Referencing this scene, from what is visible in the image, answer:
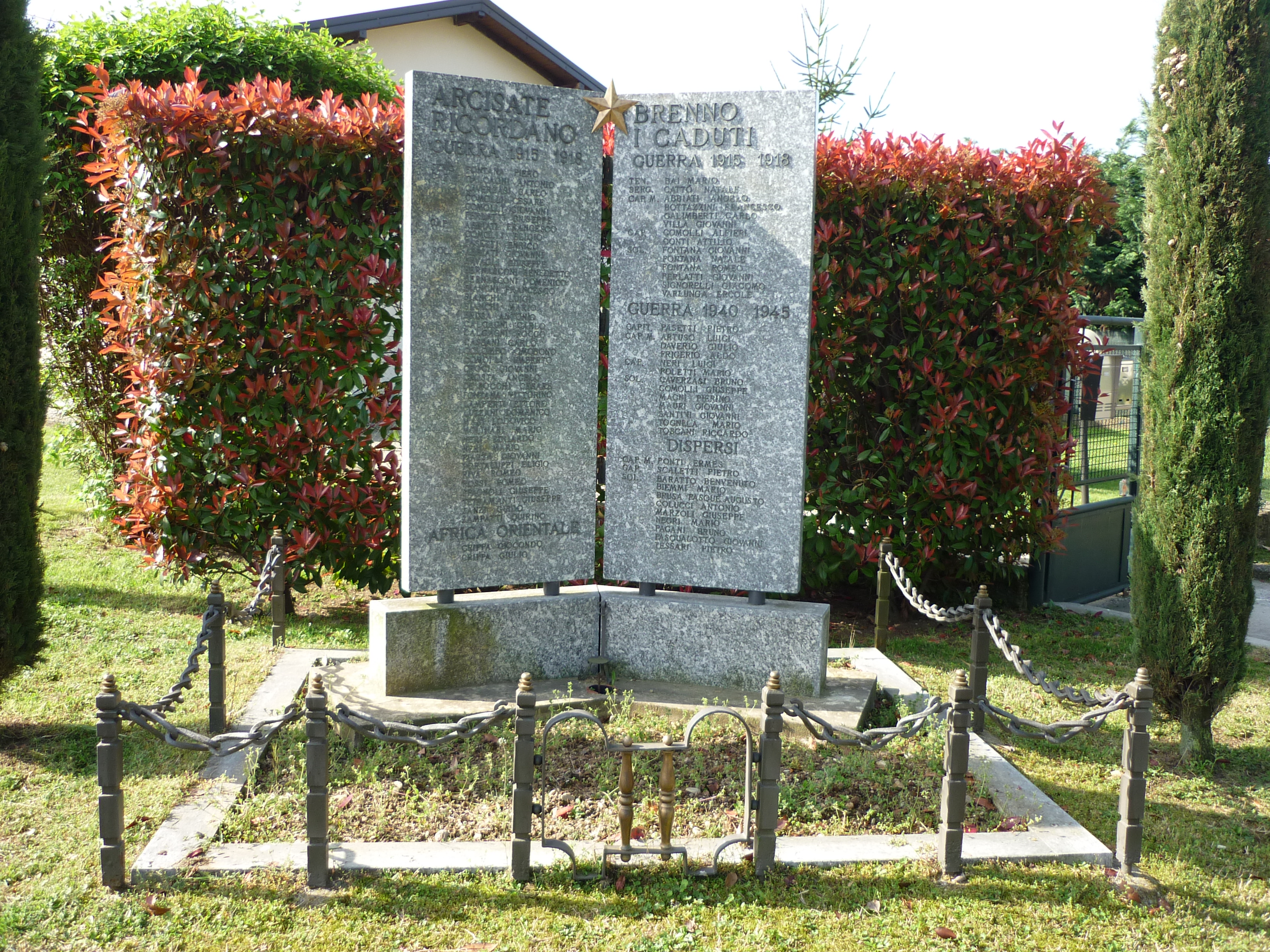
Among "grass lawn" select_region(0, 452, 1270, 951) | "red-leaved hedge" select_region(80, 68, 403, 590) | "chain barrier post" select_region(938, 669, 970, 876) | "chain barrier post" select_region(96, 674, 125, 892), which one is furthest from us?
"red-leaved hedge" select_region(80, 68, 403, 590)

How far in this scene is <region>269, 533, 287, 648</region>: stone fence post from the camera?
7184 millimetres

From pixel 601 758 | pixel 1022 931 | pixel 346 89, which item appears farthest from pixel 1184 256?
pixel 346 89

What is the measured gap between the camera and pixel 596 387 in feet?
21.2

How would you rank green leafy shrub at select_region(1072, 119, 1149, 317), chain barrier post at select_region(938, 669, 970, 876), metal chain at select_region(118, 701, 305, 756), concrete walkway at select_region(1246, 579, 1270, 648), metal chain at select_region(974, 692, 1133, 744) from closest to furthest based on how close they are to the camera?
metal chain at select_region(118, 701, 305, 756) → chain barrier post at select_region(938, 669, 970, 876) → metal chain at select_region(974, 692, 1133, 744) → concrete walkway at select_region(1246, 579, 1270, 648) → green leafy shrub at select_region(1072, 119, 1149, 317)

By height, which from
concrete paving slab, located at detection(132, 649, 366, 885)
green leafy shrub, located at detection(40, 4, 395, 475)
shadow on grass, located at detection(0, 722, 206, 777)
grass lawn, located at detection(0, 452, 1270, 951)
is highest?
green leafy shrub, located at detection(40, 4, 395, 475)

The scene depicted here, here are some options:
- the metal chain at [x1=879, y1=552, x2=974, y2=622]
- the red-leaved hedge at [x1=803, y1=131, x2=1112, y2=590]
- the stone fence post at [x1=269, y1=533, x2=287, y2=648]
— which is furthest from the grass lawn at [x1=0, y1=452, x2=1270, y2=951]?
the red-leaved hedge at [x1=803, y1=131, x2=1112, y2=590]

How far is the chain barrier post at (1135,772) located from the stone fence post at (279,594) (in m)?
5.35

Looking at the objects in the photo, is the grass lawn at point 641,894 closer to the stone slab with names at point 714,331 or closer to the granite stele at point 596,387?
the granite stele at point 596,387

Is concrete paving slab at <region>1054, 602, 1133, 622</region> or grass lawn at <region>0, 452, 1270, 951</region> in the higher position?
concrete paving slab at <region>1054, 602, 1133, 622</region>

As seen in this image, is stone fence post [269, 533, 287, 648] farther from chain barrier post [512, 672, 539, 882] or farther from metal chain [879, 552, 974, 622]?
metal chain [879, 552, 974, 622]

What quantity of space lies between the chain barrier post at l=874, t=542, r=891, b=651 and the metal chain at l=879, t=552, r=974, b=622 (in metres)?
0.03

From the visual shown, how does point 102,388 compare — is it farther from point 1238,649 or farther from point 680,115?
point 1238,649

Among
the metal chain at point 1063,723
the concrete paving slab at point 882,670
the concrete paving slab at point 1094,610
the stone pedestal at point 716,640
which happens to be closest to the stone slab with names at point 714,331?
the stone pedestal at point 716,640

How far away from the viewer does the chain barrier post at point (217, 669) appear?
227 inches
